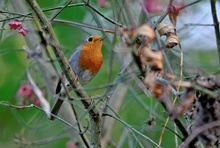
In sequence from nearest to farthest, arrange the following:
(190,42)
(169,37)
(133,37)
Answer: (133,37) < (169,37) < (190,42)

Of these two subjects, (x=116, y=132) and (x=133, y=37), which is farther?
(x=116, y=132)

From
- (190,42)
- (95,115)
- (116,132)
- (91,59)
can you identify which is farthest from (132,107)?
(95,115)

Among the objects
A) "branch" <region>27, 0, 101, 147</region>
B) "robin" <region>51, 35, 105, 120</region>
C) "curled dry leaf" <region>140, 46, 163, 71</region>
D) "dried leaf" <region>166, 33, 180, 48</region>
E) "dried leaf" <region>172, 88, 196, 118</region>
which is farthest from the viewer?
"robin" <region>51, 35, 105, 120</region>

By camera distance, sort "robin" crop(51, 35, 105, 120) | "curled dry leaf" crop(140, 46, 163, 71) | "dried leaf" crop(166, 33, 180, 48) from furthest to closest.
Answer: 1. "robin" crop(51, 35, 105, 120)
2. "dried leaf" crop(166, 33, 180, 48)
3. "curled dry leaf" crop(140, 46, 163, 71)

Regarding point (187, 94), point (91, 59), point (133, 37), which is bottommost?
point (187, 94)

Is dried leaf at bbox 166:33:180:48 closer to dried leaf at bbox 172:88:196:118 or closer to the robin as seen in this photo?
dried leaf at bbox 172:88:196:118

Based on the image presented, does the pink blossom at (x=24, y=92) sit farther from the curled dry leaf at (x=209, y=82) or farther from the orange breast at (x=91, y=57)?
the curled dry leaf at (x=209, y=82)

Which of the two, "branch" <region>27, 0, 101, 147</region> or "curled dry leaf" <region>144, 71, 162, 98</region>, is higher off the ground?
"branch" <region>27, 0, 101, 147</region>

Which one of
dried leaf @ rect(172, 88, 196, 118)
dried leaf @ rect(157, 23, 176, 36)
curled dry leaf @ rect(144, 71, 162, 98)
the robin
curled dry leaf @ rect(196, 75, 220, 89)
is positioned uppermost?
the robin

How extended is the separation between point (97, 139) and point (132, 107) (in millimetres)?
3210

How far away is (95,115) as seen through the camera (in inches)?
109

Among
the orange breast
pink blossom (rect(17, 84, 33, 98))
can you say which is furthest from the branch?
the orange breast

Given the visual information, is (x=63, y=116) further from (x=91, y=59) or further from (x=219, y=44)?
(x=219, y=44)

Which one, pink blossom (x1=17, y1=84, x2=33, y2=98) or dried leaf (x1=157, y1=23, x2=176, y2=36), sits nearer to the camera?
dried leaf (x1=157, y1=23, x2=176, y2=36)
